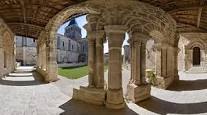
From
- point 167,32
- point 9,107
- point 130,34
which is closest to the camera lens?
point 9,107

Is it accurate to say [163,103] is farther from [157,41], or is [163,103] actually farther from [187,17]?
[157,41]

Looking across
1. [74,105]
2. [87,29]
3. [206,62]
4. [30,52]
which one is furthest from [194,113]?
[30,52]

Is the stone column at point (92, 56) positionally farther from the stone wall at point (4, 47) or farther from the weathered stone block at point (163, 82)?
the stone wall at point (4, 47)

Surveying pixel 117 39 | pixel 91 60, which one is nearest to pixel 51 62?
pixel 91 60

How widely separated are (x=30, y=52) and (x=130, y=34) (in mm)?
36128

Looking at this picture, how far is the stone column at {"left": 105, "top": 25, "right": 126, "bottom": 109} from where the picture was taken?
22.9 feet

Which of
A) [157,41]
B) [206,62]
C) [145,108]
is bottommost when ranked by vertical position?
[145,108]

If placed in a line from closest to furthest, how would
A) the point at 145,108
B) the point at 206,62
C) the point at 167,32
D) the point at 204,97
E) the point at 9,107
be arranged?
the point at 9,107 → the point at 145,108 → the point at 204,97 → the point at 167,32 → the point at 206,62

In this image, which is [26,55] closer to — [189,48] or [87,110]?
[189,48]

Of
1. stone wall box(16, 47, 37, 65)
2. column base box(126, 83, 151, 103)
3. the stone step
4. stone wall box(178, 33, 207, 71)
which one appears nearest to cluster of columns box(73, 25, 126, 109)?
column base box(126, 83, 151, 103)

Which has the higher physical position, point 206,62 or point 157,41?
point 157,41

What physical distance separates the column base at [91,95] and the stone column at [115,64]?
293mm

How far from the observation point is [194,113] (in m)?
7.06

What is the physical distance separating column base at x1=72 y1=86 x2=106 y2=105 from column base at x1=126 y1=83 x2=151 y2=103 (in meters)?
1.66
